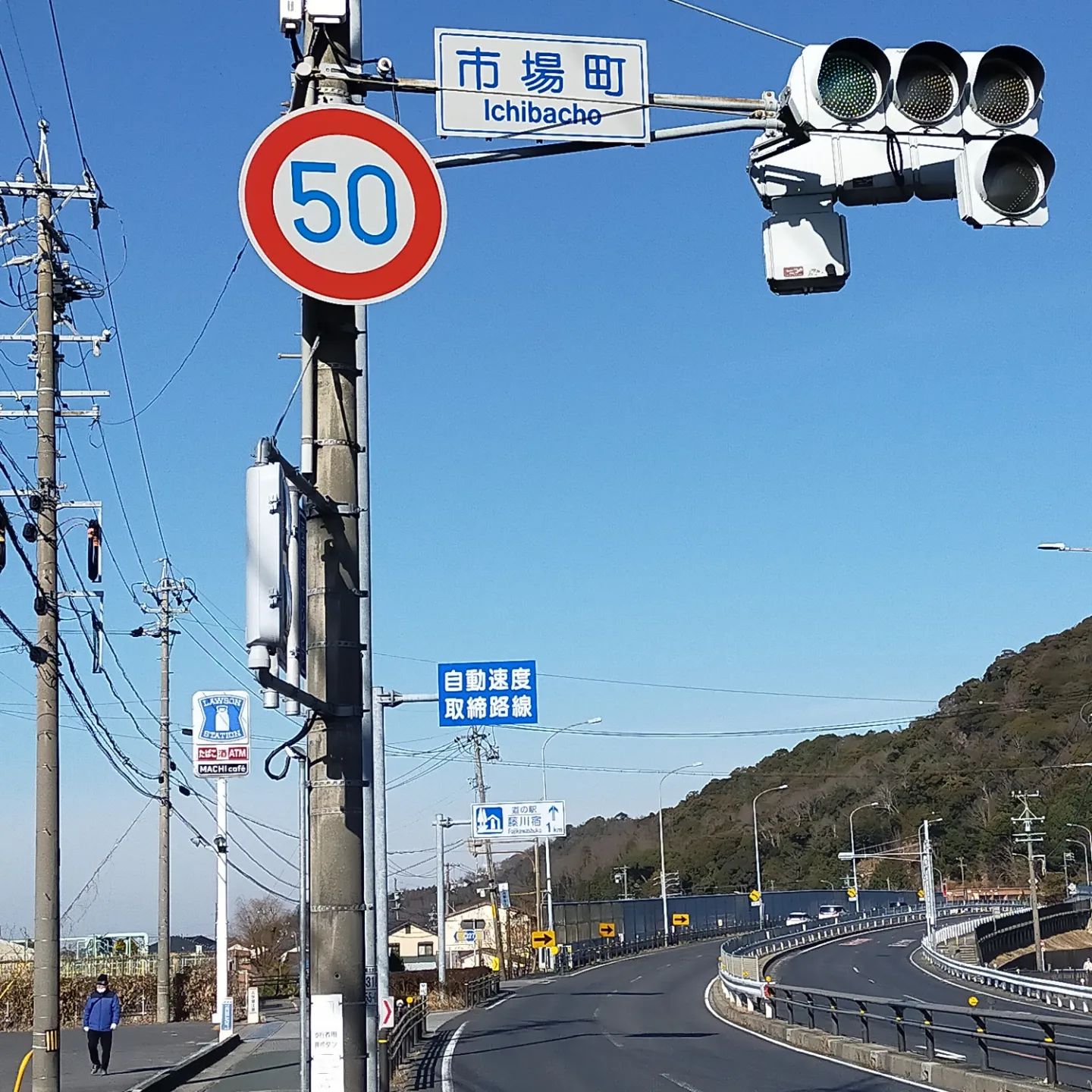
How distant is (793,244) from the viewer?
21.3 ft

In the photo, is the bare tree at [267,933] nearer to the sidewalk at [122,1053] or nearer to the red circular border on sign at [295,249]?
the sidewalk at [122,1053]

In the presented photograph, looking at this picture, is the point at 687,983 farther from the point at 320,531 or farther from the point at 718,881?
the point at 718,881

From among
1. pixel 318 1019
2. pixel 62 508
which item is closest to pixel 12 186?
pixel 62 508

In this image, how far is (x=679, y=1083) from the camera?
23016mm

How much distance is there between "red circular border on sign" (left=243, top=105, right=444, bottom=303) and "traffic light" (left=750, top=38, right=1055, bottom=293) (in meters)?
1.67

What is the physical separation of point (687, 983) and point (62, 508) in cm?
3842

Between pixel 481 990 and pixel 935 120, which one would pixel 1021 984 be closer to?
pixel 481 990

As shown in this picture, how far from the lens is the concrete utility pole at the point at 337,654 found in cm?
596

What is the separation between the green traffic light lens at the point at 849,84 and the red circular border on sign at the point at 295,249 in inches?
68.4

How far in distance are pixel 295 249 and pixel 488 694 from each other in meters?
24.7

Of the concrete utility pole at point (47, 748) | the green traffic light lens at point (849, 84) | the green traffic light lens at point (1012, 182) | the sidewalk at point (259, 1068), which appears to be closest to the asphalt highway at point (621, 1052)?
the sidewalk at point (259, 1068)

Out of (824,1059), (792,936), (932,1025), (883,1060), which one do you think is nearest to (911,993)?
(824,1059)

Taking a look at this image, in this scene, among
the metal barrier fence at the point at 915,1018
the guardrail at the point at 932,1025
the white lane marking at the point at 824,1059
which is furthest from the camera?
the white lane marking at the point at 824,1059

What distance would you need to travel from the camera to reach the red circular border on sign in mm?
6070
